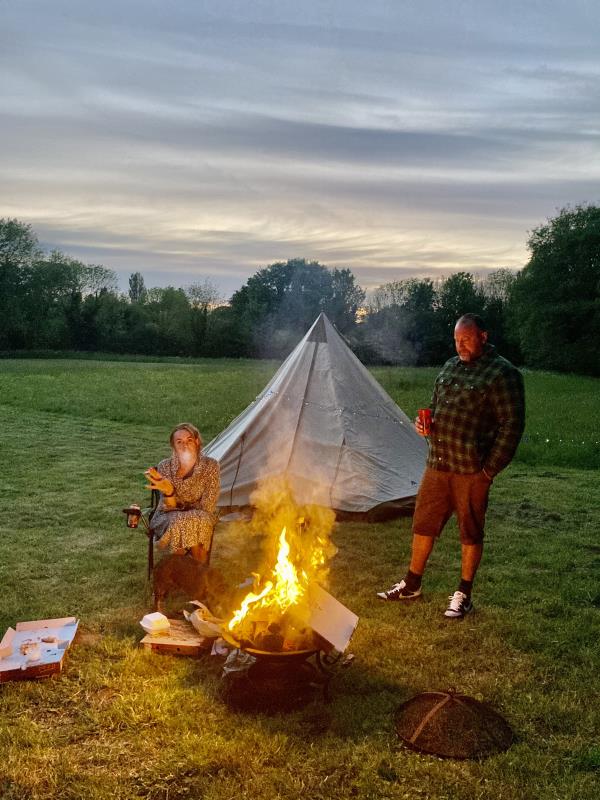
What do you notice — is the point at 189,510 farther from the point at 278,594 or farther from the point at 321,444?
the point at 321,444

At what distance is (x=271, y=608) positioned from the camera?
4230 millimetres

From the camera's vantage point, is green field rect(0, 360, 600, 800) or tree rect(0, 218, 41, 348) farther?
tree rect(0, 218, 41, 348)

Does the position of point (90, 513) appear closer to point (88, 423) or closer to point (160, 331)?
point (88, 423)

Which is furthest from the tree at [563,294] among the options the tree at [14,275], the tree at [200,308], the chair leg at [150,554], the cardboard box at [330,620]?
the cardboard box at [330,620]

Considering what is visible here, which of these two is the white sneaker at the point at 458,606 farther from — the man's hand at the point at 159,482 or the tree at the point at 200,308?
the tree at the point at 200,308

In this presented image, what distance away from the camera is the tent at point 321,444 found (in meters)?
7.89

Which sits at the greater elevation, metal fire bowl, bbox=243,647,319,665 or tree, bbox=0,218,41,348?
tree, bbox=0,218,41,348

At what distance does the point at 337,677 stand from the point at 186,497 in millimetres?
2018

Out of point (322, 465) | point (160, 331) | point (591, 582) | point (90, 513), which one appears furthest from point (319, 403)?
point (160, 331)

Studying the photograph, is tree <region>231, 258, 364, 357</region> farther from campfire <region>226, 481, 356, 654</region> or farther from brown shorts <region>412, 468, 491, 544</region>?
campfire <region>226, 481, 356, 654</region>

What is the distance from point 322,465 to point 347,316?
1697 inches

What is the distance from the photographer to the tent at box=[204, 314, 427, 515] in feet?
25.9

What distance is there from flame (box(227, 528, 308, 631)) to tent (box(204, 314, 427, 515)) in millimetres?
3274

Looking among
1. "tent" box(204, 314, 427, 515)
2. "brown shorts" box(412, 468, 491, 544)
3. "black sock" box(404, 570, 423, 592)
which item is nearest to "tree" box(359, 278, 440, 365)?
"tent" box(204, 314, 427, 515)
